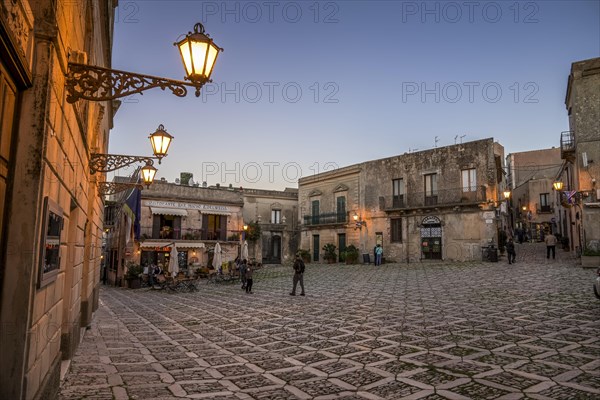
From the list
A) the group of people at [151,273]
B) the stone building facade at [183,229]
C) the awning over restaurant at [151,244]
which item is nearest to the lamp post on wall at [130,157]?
the group of people at [151,273]

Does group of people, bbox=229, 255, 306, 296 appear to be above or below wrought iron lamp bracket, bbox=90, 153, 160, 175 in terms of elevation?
below

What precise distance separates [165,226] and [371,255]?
15.0 meters

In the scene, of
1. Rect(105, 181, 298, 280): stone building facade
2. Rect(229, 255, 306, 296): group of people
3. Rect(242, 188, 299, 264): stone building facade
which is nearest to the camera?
Rect(229, 255, 306, 296): group of people

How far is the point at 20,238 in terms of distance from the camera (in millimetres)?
2459

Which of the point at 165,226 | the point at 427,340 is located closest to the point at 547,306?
the point at 427,340

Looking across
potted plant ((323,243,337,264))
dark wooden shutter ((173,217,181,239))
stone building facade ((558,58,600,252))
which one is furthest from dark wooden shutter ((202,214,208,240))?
stone building facade ((558,58,600,252))

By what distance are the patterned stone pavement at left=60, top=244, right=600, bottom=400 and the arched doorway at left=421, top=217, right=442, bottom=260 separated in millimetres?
13923

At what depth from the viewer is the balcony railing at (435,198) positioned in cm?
2394

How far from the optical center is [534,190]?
135ft

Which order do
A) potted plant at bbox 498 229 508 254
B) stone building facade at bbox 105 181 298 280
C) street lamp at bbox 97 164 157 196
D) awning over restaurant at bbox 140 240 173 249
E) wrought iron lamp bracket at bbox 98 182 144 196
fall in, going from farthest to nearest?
1. awning over restaurant at bbox 140 240 173 249
2. stone building facade at bbox 105 181 298 280
3. potted plant at bbox 498 229 508 254
4. wrought iron lamp bracket at bbox 98 182 144 196
5. street lamp at bbox 97 164 157 196

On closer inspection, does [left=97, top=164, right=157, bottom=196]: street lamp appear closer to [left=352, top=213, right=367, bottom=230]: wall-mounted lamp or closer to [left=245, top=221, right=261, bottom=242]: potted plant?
[left=352, top=213, right=367, bottom=230]: wall-mounted lamp

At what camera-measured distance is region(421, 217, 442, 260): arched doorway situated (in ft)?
83.1

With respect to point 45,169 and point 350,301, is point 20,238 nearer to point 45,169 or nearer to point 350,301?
point 45,169

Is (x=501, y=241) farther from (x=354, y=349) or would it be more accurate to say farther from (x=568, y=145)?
(x=354, y=349)
